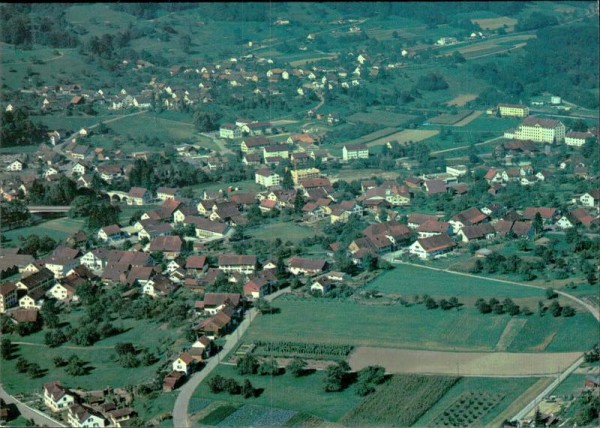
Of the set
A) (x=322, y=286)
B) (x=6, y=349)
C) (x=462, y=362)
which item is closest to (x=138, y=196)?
(x=322, y=286)

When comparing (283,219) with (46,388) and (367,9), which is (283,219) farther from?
(367,9)

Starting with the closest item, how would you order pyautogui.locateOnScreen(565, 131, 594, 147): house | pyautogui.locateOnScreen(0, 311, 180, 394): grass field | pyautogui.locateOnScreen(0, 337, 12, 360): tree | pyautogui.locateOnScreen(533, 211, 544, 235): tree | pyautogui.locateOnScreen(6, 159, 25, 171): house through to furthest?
pyautogui.locateOnScreen(0, 311, 180, 394): grass field < pyautogui.locateOnScreen(0, 337, 12, 360): tree < pyautogui.locateOnScreen(533, 211, 544, 235): tree < pyautogui.locateOnScreen(6, 159, 25, 171): house < pyautogui.locateOnScreen(565, 131, 594, 147): house

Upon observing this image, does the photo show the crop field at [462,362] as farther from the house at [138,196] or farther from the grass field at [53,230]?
the house at [138,196]

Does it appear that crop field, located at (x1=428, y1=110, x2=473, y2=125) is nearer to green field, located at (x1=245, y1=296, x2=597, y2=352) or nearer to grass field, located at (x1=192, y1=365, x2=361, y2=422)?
green field, located at (x1=245, y1=296, x2=597, y2=352)

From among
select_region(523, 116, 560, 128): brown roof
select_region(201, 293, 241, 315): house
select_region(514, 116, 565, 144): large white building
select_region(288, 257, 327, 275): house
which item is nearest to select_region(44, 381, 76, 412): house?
select_region(201, 293, 241, 315): house

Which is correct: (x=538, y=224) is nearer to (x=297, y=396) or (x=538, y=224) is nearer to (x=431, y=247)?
(x=431, y=247)

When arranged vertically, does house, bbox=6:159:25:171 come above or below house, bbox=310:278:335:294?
above
